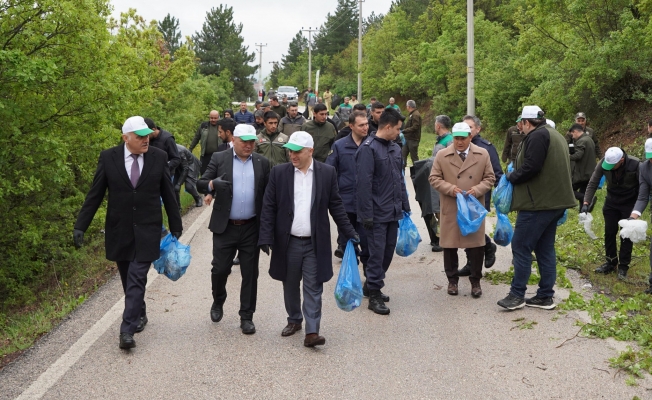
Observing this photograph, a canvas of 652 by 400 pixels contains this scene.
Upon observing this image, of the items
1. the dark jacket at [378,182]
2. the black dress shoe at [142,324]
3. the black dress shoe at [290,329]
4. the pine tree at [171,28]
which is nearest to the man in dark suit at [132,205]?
the black dress shoe at [142,324]

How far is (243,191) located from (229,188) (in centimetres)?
17

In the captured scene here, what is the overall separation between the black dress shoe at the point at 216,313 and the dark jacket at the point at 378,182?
5.60 ft

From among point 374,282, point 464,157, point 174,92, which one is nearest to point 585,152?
point 464,157

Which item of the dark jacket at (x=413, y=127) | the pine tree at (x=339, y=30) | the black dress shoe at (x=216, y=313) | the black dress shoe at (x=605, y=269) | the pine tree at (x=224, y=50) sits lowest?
the black dress shoe at (x=216, y=313)

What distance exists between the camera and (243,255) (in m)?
6.93

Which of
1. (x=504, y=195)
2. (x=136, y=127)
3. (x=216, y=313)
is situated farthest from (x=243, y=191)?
A: (x=504, y=195)

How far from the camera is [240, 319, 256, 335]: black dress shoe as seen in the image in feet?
22.2

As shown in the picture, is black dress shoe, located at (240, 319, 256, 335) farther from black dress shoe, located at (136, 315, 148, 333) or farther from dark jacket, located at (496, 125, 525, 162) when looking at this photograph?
dark jacket, located at (496, 125, 525, 162)

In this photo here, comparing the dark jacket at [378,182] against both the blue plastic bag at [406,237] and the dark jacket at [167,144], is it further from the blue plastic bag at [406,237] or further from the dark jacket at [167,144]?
the dark jacket at [167,144]

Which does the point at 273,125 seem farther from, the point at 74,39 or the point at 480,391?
the point at 480,391

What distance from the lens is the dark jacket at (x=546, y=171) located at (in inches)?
276

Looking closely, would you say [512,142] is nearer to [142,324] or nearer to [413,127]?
[413,127]

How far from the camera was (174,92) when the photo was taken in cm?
2175

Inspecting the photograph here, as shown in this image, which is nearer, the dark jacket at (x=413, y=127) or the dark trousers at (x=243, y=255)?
the dark trousers at (x=243, y=255)
